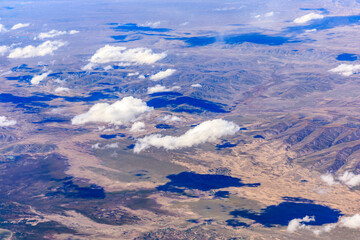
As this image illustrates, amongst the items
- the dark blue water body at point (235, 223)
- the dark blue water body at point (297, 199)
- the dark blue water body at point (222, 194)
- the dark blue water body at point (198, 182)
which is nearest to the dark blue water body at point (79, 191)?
the dark blue water body at point (198, 182)

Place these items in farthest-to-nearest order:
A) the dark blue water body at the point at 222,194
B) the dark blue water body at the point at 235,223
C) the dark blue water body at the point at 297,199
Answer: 1. the dark blue water body at the point at 222,194
2. the dark blue water body at the point at 297,199
3. the dark blue water body at the point at 235,223

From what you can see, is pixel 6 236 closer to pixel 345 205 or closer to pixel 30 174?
pixel 30 174

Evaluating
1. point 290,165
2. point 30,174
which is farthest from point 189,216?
point 30,174

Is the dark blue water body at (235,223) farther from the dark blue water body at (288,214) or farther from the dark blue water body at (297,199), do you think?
the dark blue water body at (297,199)

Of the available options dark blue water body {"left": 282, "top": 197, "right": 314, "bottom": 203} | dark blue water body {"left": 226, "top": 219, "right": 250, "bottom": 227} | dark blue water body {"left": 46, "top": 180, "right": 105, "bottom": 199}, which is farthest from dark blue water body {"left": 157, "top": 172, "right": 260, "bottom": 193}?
dark blue water body {"left": 226, "top": 219, "right": 250, "bottom": 227}

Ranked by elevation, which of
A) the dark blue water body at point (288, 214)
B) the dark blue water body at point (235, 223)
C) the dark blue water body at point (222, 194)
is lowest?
the dark blue water body at point (222, 194)

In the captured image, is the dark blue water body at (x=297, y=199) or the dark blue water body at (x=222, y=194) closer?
the dark blue water body at (x=297, y=199)

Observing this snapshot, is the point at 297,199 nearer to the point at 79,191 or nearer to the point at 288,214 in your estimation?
the point at 288,214

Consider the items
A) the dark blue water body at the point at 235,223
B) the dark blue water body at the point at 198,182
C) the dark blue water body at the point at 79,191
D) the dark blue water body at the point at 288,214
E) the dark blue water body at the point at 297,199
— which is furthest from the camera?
the dark blue water body at the point at 198,182
